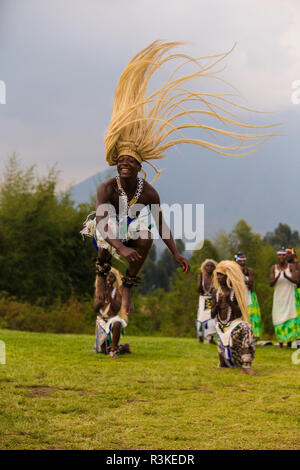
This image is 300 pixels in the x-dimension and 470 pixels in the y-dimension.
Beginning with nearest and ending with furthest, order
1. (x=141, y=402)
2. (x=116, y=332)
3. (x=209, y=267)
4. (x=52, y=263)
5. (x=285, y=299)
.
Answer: (x=141, y=402)
(x=116, y=332)
(x=285, y=299)
(x=209, y=267)
(x=52, y=263)

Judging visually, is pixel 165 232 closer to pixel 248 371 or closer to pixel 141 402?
pixel 141 402

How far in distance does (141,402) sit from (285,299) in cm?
667

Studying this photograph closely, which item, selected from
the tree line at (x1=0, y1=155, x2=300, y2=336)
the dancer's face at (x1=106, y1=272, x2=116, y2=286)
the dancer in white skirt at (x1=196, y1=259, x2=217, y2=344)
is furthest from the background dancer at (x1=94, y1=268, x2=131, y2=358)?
the tree line at (x1=0, y1=155, x2=300, y2=336)

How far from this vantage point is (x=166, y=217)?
3.63 meters

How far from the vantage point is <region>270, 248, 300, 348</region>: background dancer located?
1319 centimetres

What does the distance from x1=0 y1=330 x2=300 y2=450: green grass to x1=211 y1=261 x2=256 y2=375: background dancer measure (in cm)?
39

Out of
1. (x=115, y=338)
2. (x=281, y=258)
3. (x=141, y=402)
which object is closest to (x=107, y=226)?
(x=141, y=402)

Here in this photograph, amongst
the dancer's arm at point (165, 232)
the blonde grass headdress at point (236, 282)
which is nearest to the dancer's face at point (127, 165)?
the dancer's arm at point (165, 232)

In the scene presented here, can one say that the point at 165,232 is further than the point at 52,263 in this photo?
No

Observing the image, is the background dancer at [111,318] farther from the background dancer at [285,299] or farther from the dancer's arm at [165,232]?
the dancer's arm at [165,232]

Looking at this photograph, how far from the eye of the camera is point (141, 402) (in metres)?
7.72

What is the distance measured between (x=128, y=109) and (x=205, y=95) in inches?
18.0

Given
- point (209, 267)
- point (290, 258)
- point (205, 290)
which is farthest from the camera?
point (205, 290)

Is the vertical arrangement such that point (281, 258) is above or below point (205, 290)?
above
